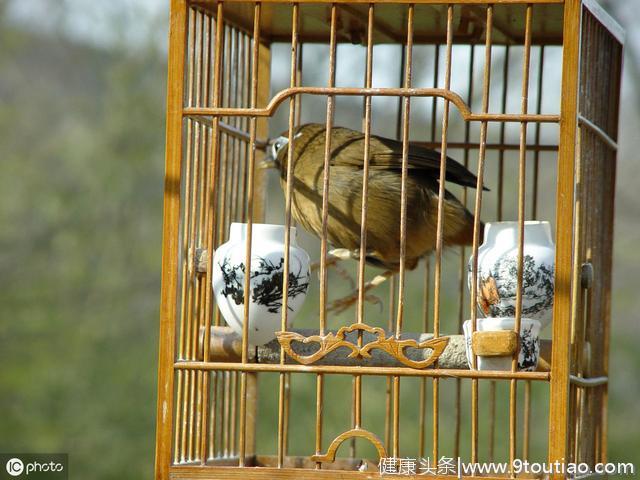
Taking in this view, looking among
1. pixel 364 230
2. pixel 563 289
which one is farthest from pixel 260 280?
pixel 563 289

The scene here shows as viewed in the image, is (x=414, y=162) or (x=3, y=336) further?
(x=3, y=336)

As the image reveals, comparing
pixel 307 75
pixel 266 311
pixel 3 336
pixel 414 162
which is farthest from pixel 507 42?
pixel 3 336

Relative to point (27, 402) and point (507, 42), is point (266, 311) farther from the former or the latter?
point (27, 402)

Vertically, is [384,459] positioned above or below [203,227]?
below

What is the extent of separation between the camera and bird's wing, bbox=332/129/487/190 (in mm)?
3740

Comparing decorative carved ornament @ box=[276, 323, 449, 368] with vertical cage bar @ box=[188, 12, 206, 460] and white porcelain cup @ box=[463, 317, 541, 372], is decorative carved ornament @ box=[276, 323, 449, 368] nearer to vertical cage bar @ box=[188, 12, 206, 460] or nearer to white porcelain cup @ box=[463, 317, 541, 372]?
white porcelain cup @ box=[463, 317, 541, 372]

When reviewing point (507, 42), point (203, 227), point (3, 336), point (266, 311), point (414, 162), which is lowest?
point (3, 336)

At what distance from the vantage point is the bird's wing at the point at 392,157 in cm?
374

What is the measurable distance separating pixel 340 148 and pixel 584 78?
3.76ft

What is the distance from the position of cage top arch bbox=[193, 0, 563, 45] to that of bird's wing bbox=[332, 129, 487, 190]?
39 cm

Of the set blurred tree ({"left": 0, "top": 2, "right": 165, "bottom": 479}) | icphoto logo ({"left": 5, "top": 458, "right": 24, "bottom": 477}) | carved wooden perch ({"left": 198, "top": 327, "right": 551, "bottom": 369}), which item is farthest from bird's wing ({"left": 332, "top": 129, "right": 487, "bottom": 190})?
blurred tree ({"left": 0, "top": 2, "right": 165, "bottom": 479})

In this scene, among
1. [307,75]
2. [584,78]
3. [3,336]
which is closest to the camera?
[584,78]

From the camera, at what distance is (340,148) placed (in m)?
3.92

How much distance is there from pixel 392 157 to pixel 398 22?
51 cm
